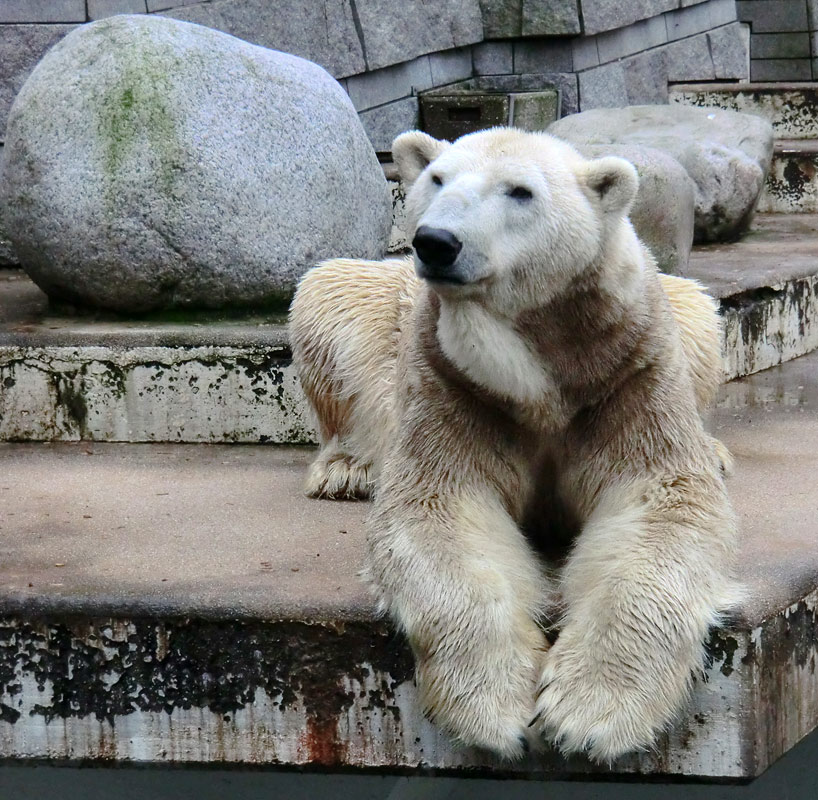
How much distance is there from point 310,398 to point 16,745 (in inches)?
57.5

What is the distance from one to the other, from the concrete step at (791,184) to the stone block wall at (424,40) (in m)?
1.57

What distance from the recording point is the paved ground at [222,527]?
2953 millimetres

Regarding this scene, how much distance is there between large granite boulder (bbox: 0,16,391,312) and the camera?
4.64 meters

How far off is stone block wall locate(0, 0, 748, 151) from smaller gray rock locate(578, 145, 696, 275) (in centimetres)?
270

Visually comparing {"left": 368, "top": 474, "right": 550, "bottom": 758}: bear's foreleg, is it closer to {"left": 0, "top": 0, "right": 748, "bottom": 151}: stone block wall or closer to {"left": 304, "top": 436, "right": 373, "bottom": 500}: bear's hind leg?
{"left": 304, "top": 436, "right": 373, "bottom": 500}: bear's hind leg

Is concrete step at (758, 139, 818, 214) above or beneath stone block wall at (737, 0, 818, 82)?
beneath

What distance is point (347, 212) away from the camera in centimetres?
499

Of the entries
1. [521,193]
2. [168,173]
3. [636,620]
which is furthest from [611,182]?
[168,173]

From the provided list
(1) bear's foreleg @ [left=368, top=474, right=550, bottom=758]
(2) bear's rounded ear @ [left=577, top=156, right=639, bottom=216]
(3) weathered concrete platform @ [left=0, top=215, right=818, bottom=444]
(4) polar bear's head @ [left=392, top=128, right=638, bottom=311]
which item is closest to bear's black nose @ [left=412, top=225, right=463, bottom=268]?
(4) polar bear's head @ [left=392, top=128, right=638, bottom=311]

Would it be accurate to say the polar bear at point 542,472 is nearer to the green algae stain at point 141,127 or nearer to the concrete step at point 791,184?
the green algae stain at point 141,127

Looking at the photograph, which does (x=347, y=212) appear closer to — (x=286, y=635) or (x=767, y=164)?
(x=286, y=635)

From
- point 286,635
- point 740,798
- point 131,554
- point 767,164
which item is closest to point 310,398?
point 131,554

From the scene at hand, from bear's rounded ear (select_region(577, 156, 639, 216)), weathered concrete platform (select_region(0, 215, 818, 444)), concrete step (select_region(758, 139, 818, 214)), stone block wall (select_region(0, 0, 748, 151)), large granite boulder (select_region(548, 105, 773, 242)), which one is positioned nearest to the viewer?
bear's rounded ear (select_region(577, 156, 639, 216))

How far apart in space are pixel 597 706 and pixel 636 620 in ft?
0.58
